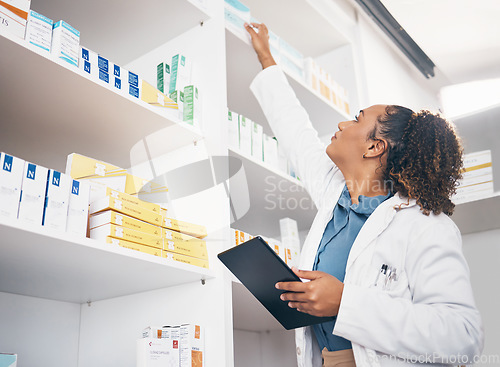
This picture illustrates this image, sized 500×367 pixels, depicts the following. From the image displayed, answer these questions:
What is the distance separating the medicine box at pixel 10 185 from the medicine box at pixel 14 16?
0.30m

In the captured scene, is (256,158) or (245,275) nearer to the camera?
(245,275)

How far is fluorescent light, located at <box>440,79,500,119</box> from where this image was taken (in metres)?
3.57

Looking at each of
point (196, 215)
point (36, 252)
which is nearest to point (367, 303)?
point (196, 215)

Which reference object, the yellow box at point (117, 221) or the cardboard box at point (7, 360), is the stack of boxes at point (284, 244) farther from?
the cardboard box at point (7, 360)

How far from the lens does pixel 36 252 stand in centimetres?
109

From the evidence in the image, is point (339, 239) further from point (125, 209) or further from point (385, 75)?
point (385, 75)

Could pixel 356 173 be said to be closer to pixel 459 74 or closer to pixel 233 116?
pixel 233 116

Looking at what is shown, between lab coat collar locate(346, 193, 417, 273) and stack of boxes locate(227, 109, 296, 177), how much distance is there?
537 mm

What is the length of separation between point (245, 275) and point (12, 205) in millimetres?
537

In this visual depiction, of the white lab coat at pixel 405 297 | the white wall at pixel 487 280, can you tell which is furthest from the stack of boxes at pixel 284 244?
the white wall at pixel 487 280

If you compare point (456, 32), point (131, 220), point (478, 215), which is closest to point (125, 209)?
point (131, 220)

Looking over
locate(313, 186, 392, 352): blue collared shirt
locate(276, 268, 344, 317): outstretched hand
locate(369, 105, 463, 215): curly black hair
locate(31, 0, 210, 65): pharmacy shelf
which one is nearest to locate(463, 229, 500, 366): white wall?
locate(369, 105, 463, 215): curly black hair

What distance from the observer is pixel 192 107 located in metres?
1.52

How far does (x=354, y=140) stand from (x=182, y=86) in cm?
57
